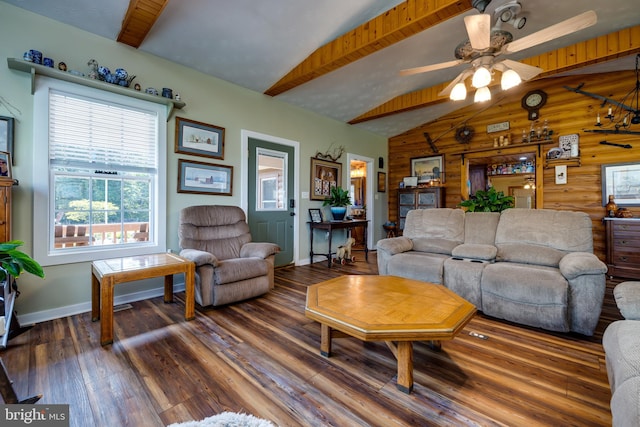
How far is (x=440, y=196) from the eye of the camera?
577cm

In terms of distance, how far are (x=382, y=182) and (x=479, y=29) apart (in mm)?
4545

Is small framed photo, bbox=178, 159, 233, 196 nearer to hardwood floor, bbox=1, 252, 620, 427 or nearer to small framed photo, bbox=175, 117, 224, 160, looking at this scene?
small framed photo, bbox=175, 117, 224, 160

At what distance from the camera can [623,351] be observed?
1.04 meters

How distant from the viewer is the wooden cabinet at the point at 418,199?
19.0 ft

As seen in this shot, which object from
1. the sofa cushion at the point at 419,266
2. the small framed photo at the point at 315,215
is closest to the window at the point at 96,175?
the small framed photo at the point at 315,215

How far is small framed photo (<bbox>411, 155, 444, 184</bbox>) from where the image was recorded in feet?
19.7

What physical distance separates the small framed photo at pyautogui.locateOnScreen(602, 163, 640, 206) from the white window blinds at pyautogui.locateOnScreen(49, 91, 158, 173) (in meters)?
6.39

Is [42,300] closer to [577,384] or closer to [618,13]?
[577,384]

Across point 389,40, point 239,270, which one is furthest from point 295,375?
point 389,40

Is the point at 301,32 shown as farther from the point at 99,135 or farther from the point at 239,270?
the point at 239,270

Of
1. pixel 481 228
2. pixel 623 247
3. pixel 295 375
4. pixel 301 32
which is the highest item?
pixel 301 32

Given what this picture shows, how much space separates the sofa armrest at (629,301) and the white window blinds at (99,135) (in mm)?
3864

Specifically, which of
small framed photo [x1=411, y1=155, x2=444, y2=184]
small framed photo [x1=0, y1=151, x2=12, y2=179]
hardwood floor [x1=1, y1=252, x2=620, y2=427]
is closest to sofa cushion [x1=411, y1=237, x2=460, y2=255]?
hardwood floor [x1=1, y1=252, x2=620, y2=427]

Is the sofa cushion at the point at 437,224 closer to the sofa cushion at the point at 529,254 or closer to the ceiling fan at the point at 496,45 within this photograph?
the sofa cushion at the point at 529,254
